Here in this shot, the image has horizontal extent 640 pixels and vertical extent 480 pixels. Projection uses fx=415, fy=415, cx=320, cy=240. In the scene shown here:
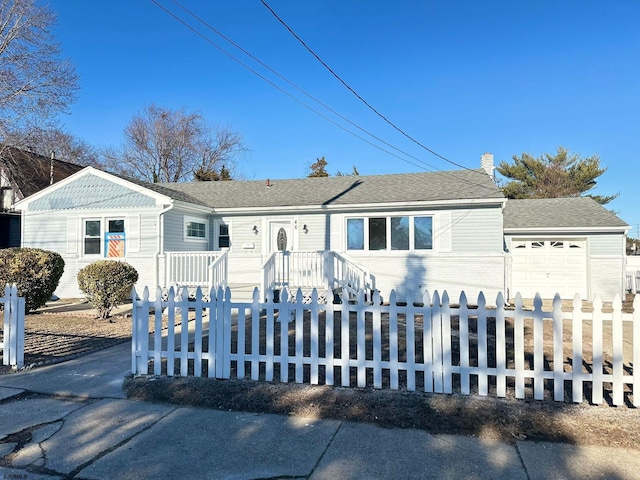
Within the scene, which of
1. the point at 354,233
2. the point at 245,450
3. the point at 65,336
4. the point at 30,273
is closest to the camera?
the point at 245,450

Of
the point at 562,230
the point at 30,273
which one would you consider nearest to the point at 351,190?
the point at 562,230

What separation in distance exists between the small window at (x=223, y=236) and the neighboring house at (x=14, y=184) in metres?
10.8

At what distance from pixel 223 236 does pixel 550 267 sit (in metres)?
11.6

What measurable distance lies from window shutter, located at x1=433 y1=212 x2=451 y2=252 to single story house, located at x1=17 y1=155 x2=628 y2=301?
30 mm

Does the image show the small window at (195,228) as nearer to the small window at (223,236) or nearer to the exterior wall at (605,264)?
the small window at (223,236)

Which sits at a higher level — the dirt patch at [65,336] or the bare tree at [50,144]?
the bare tree at [50,144]

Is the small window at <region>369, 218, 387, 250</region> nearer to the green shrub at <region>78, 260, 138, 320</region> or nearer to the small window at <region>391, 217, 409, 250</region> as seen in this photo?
the small window at <region>391, 217, 409, 250</region>

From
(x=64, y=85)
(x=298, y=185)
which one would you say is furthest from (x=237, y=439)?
(x=64, y=85)

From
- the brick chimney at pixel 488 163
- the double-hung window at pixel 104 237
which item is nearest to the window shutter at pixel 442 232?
the brick chimney at pixel 488 163

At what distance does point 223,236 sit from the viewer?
14914mm

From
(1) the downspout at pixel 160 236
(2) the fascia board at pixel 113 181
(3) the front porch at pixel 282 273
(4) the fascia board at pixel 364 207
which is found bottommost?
(3) the front porch at pixel 282 273

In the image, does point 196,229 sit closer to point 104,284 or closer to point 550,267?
point 104,284

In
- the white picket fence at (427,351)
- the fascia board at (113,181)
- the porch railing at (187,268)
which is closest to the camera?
the white picket fence at (427,351)

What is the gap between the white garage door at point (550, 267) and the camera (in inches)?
564
